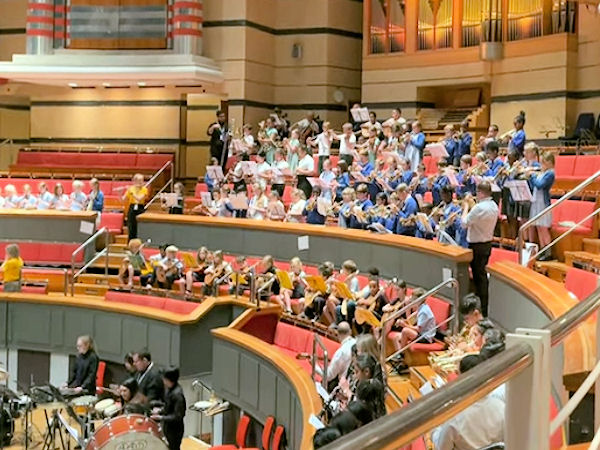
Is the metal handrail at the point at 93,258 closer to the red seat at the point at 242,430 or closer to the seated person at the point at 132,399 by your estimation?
the seated person at the point at 132,399

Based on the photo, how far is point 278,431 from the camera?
7.75m

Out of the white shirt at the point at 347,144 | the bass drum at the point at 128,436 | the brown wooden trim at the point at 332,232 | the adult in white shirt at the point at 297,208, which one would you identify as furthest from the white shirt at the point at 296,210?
the bass drum at the point at 128,436

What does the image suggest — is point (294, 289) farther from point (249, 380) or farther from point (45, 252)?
point (45, 252)

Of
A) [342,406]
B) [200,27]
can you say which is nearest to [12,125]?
[200,27]

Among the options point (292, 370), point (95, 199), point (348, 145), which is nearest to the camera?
point (292, 370)

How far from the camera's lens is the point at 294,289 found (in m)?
10.2

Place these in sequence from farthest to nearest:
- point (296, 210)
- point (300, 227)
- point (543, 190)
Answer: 1. point (296, 210)
2. point (300, 227)
3. point (543, 190)

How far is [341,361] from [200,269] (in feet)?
16.5

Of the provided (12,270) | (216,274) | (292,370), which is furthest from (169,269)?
(292,370)

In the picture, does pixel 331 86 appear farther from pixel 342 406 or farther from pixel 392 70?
pixel 342 406

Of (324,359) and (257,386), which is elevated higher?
(324,359)

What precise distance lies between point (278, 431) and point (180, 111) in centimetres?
1235

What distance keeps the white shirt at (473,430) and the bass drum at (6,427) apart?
26.5ft

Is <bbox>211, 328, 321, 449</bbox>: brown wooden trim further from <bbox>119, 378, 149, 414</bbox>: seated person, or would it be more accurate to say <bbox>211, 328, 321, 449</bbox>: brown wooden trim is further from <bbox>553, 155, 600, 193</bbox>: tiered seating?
<bbox>553, 155, 600, 193</bbox>: tiered seating
